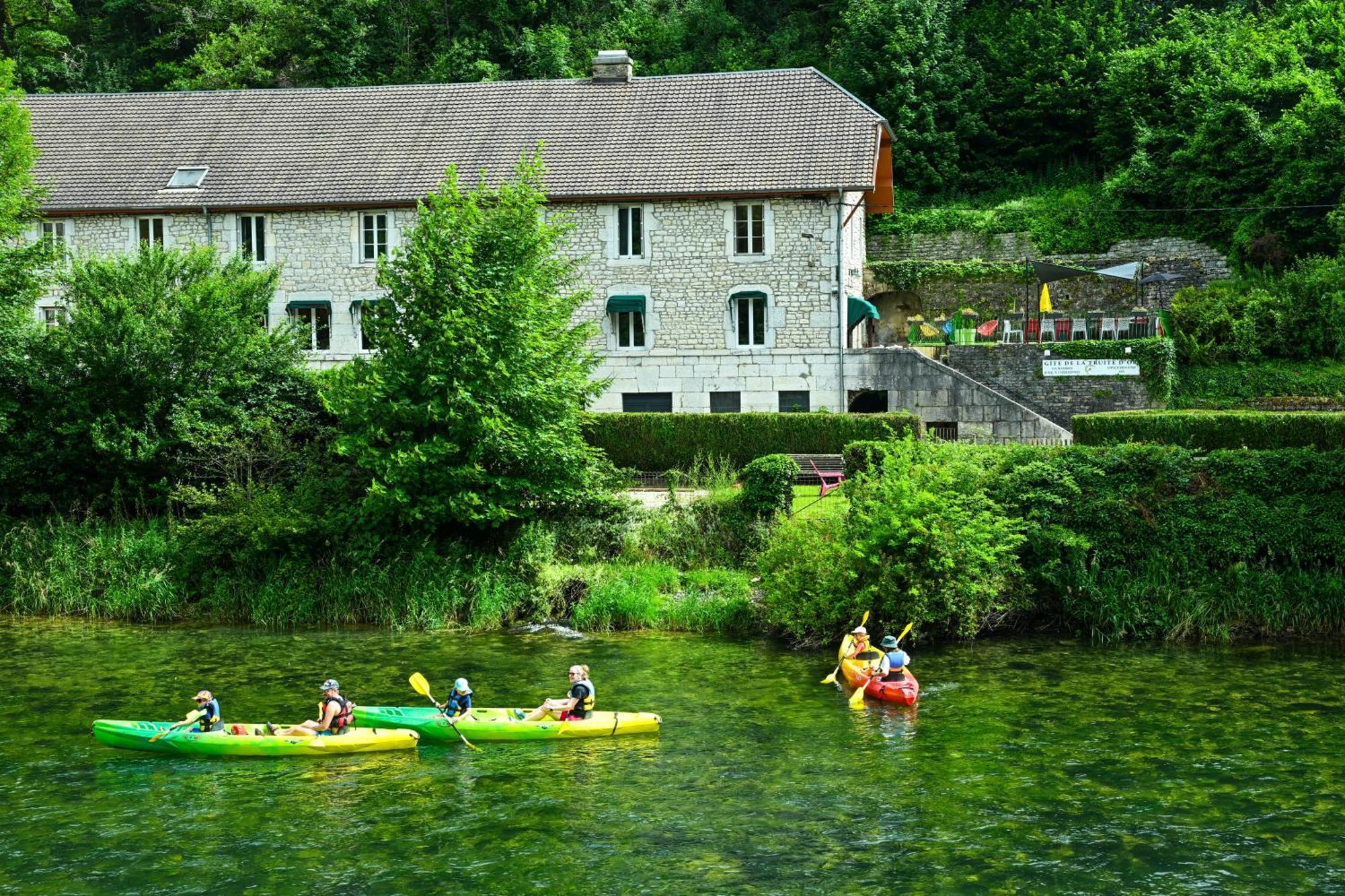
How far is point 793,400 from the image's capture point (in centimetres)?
3434

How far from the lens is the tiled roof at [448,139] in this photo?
114 ft

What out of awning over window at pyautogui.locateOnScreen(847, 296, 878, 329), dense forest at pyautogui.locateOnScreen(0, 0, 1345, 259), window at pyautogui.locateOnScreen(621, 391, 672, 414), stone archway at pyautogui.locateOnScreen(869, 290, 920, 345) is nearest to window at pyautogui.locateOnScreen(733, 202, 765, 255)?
awning over window at pyautogui.locateOnScreen(847, 296, 878, 329)

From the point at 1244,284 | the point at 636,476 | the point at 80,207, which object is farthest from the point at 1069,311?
the point at 80,207

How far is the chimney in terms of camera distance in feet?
127

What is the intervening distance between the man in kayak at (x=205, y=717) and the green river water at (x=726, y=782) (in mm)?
407

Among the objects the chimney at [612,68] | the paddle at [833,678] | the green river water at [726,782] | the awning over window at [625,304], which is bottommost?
the green river water at [726,782]

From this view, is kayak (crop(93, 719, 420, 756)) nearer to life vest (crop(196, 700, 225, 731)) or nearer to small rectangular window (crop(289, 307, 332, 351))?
life vest (crop(196, 700, 225, 731))

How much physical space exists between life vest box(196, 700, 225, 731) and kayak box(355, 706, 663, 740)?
1.53 meters

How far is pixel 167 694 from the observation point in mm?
17922

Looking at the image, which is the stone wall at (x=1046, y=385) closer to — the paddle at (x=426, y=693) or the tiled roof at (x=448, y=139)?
the tiled roof at (x=448, y=139)

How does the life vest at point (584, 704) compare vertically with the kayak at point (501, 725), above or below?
above

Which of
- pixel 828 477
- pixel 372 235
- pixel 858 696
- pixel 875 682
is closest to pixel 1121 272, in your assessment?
pixel 828 477

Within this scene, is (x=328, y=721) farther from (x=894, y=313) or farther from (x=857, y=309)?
(x=894, y=313)

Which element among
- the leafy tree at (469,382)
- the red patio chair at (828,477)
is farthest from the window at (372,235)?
the red patio chair at (828,477)
